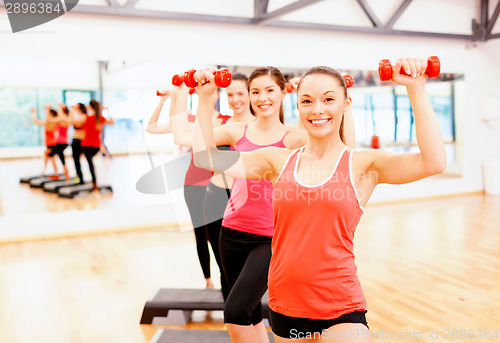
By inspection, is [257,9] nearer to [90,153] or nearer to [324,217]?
[90,153]

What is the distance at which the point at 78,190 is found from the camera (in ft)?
19.2

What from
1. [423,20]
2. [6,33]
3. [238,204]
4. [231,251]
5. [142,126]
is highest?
[423,20]

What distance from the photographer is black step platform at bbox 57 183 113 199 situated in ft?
19.2

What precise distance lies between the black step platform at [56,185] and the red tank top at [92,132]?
637 millimetres

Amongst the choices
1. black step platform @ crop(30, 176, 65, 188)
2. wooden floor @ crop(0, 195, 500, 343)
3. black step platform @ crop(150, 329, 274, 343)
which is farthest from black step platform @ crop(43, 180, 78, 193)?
black step platform @ crop(150, 329, 274, 343)

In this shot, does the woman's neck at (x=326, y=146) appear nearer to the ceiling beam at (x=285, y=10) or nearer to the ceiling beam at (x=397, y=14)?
the ceiling beam at (x=285, y=10)

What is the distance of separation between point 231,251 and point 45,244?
3860 millimetres

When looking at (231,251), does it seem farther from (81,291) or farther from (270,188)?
(81,291)

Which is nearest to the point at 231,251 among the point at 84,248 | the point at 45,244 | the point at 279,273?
the point at 279,273

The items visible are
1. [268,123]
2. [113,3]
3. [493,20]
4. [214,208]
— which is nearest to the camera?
[268,123]

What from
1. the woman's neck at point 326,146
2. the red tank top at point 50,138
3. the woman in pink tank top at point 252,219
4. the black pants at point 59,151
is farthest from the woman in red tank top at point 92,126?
the woman's neck at point 326,146

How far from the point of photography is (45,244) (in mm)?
5238

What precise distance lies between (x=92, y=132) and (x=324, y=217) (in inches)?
192

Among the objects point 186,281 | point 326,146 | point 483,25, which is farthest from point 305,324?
point 483,25
